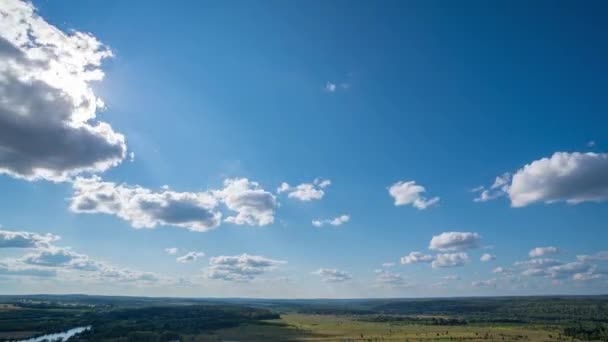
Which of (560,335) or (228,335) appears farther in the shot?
(228,335)

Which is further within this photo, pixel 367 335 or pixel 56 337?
pixel 367 335

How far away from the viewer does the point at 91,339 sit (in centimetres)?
14388

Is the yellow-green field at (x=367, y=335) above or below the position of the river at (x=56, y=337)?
above

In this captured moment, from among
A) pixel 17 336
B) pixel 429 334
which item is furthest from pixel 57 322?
pixel 429 334

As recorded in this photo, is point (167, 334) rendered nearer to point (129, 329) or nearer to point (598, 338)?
point (129, 329)

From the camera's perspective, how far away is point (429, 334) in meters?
162

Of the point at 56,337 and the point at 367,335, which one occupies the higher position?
the point at 367,335

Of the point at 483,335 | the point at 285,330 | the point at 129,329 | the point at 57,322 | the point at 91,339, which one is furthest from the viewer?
the point at 57,322

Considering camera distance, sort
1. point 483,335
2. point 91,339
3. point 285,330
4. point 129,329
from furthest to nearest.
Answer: point 285,330 → point 129,329 → point 483,335 → point 91,339

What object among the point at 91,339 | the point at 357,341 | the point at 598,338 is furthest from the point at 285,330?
the point at 598,338

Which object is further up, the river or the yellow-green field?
the yellow-green field

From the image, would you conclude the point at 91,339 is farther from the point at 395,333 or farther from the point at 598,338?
the point at 598,338

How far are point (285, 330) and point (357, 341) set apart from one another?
39037 mm

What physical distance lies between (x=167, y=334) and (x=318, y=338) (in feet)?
159
